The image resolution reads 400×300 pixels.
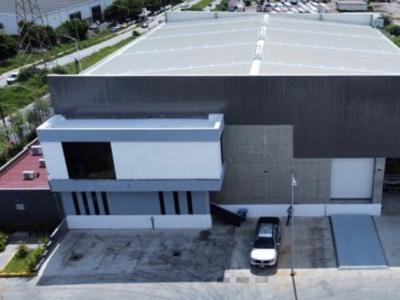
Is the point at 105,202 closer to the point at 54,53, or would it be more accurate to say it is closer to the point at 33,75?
the point at 33,75

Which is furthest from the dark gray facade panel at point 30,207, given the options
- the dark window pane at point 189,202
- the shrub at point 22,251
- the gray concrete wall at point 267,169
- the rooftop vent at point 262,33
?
the rooftop vent at point 262,33

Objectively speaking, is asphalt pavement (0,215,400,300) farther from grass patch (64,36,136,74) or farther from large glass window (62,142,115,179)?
grass patch (64,36,136,74)

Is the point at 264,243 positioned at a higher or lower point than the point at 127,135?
lower

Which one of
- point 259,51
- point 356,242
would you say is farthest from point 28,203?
point 356,242

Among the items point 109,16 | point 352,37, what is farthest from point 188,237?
point 109,16

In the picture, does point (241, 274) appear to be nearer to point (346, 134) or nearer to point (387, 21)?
point (346, 134)

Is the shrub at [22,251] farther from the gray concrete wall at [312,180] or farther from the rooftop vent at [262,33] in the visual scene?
the rooftop vent at [262,33]
